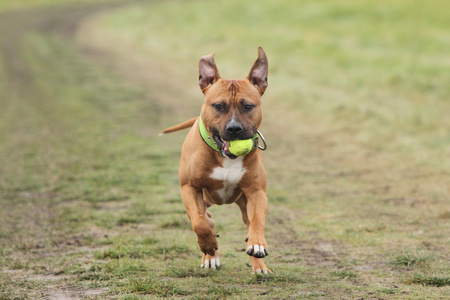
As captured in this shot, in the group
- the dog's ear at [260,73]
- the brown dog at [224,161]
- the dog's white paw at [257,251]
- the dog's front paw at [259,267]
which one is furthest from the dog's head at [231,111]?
the dog's front paw at [259,267]

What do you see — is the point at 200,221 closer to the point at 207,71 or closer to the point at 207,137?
the point at 207,137

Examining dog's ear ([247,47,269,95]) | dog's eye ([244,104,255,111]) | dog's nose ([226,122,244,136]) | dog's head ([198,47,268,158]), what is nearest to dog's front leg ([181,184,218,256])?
dog's head ([198,47,268,158])

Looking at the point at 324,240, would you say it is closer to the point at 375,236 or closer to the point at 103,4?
the point at 375,236

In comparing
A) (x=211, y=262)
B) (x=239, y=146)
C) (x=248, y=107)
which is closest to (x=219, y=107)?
(x=248, y=107)

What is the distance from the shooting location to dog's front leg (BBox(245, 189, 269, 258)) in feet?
16.3

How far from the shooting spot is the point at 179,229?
23.2 feet

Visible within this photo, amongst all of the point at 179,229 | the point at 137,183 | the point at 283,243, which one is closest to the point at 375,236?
the point at 283,243

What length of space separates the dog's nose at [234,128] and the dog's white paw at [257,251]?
2.88ft

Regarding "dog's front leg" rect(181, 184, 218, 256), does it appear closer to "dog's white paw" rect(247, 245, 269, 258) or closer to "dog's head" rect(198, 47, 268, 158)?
"dog's white paw" rect(247, 245, 269, 258)

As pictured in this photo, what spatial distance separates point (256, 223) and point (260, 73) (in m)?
1.31

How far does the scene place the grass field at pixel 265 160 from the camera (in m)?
5.34

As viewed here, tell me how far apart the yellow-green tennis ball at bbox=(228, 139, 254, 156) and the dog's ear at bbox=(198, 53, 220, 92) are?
2.29 ft

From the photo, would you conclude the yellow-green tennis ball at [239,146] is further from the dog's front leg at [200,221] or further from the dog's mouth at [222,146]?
the dog's front leg at [200,221]

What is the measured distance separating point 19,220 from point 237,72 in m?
12.1
